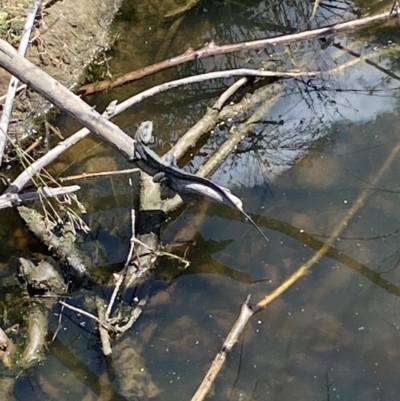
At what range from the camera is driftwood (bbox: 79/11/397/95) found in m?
3.99

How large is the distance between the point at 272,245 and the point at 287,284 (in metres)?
0.27

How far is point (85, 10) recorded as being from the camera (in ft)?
15.5

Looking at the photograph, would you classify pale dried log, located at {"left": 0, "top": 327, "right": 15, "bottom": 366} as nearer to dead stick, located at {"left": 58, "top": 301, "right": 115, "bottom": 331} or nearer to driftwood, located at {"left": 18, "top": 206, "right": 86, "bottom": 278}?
dead stick, located at {"left": 58, "top": 301, "right": 115, "bottom": 331}

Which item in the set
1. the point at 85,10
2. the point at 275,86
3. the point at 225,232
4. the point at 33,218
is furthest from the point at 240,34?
the point at 33,218

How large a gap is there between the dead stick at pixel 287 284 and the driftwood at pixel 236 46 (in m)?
0.97

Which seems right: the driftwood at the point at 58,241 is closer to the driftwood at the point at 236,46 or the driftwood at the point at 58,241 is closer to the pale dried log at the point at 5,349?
the pale dried log at the point at 5,349

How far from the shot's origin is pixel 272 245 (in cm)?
332

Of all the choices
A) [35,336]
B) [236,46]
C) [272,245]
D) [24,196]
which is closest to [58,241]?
[24,196]

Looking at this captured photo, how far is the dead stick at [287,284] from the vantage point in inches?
107

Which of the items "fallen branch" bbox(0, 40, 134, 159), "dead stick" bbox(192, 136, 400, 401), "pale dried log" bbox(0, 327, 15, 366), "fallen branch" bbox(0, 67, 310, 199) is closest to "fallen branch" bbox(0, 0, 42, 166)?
"fallen branch" bbox(0, 67, 310, 199)

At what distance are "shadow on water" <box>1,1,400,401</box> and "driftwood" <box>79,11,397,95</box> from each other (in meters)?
0.14

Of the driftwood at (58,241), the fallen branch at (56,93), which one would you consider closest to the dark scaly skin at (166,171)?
the fallen branch at (56,93)

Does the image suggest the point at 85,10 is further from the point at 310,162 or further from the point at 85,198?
the point at 310,162

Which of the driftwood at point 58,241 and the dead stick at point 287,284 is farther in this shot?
the driftwood at point 58,241
